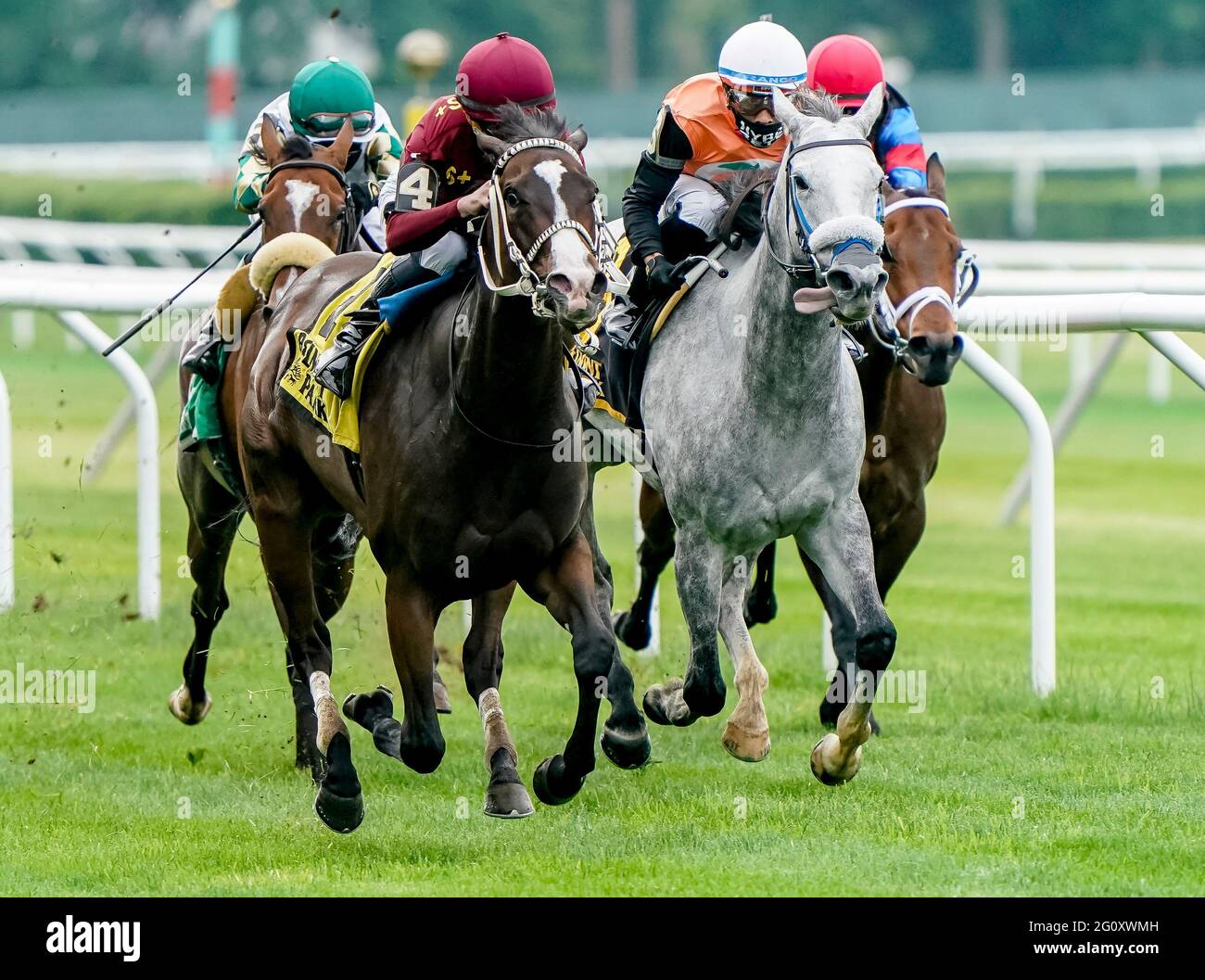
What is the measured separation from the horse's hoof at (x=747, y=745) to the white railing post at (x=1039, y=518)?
150 centimetres

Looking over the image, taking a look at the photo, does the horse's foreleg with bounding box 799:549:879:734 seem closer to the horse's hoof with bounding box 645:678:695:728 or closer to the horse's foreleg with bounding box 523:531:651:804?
the horse's hoof with bounding box 645:678:695:728

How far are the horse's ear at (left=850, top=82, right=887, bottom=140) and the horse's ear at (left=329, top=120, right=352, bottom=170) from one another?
2.32m

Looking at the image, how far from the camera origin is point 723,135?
6340 millimetres

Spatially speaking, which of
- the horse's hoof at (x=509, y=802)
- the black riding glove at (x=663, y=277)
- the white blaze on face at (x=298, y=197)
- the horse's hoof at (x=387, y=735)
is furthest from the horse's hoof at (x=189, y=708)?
the black riding glove at (x=663, y=277)

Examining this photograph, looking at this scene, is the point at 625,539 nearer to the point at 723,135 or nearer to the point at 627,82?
the point at 723,135

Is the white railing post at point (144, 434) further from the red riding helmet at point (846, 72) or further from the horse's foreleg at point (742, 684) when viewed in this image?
the red riding helmet at point (846, 72)

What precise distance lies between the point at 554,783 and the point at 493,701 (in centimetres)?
41

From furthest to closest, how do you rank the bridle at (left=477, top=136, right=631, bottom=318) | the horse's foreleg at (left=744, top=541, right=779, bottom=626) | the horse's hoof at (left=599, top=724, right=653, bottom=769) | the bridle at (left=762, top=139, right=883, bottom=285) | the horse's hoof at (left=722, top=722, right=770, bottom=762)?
1. the horse's foreleg at (left=744, top=541, right=779, bottom=626)
2. the horse's hoof at (left=722, top=722, right=770, bottom=762)
3. the horse's hoof at (left=599, top=724, right=653, bottom=769)
4. the bridle at (left=762, top=139, right=883, bottom=285)
5. the bridle at (left=477, top=136, right=631, bottom=318)

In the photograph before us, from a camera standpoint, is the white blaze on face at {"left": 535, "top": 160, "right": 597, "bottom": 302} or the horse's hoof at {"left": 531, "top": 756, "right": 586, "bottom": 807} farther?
the horse's hoof at {"left": 531, "top": 756, "right": 586, "bottom": 807}

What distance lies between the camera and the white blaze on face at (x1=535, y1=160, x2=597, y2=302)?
462 centimetres

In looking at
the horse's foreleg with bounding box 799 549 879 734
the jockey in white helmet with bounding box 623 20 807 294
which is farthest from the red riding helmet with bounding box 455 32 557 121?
the horse's foreleg with bounding box 799 549 879 734

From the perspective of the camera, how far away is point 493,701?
576 cm

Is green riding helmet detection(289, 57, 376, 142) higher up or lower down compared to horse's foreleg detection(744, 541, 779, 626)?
higher up

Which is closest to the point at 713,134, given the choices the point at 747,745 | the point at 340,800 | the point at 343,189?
the point at 343,189
